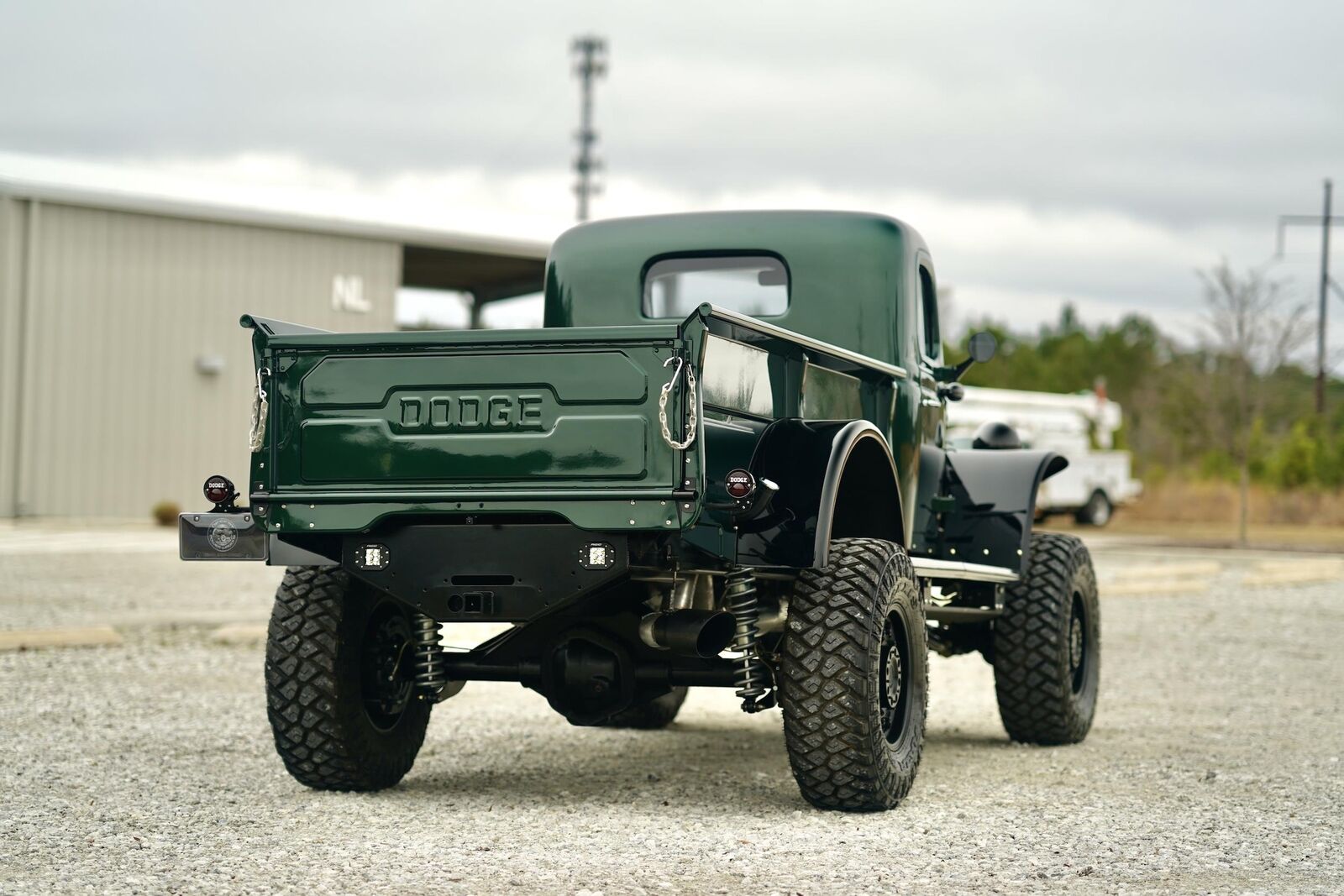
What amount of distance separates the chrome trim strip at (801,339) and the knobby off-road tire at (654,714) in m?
2.34

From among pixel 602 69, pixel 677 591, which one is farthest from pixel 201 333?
pixel 602 69

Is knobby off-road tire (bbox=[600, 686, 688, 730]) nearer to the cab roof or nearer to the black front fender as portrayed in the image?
the black front fender

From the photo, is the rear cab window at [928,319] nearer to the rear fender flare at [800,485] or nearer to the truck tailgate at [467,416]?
the rear fender flare at [800,485]

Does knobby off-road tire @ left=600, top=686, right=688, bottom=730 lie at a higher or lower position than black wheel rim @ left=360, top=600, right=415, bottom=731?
lower

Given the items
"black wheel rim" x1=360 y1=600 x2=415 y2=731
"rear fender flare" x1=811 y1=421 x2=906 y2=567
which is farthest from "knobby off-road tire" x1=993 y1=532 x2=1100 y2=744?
"black wheel rim" x1=360 y1=600 x2=415 y2=731

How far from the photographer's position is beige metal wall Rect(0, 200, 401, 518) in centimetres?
2512

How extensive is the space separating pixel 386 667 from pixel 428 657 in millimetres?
427

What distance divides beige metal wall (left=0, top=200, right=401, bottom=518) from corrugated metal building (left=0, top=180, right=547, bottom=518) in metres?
0.02

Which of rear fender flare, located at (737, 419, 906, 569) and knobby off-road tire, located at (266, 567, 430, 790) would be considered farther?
knobby off-road tire, located at (266, 567, 430, 790)

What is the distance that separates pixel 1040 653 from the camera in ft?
26.0

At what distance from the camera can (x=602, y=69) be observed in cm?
5434

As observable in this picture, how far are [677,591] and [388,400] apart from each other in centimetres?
126

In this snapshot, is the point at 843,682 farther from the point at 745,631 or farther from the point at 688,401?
the point at 688,401

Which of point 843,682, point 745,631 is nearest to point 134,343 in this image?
point 745,631
